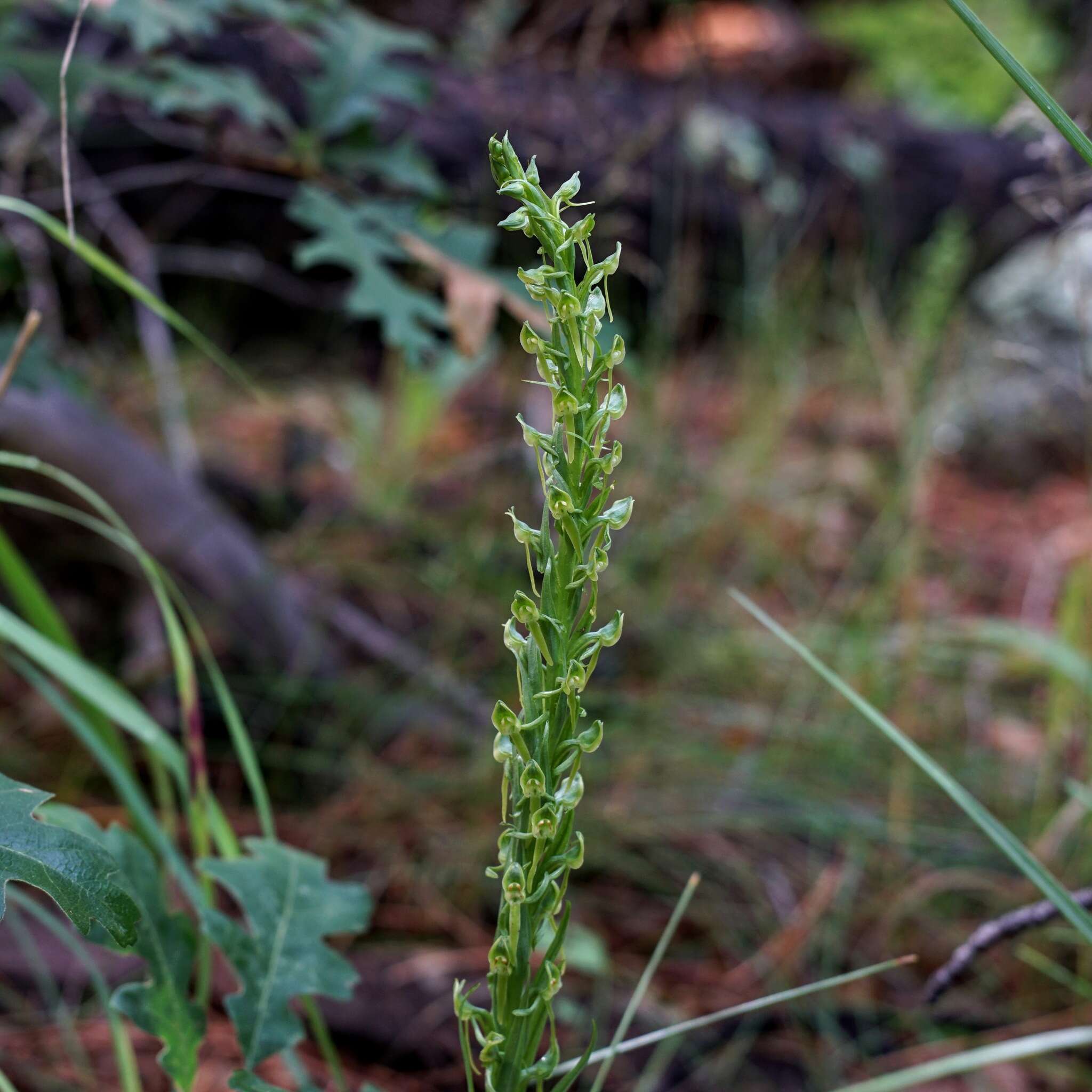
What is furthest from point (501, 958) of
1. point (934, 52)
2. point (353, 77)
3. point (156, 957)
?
point (934, 52)

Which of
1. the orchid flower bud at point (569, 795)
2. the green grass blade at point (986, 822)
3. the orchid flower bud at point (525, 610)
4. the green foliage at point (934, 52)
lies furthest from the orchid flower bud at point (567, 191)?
the green foliage at point (934, 52)

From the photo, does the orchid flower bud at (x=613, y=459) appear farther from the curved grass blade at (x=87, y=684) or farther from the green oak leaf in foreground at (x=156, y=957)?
the curved grass blade at (x=87, y=684)

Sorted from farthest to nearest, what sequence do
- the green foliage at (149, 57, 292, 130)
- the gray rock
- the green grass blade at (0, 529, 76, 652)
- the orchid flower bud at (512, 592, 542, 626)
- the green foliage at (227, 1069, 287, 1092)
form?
the gray rock → the green foliage at (149, 57, 292, 130) → the green grass blade at (0, 529, 76, 652) → the green foliage at (227, 1069, 287, 1092) → the orchid flower bud at (512, 592, 542, 626)

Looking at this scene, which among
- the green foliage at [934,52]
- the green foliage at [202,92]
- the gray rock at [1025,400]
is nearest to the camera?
the green foliage at [202,92]

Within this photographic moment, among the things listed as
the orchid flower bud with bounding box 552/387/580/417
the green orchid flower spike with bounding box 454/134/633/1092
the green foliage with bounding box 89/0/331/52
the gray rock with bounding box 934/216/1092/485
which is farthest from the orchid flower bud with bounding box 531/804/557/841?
the gray rock with bounding box 934/216/1092/485

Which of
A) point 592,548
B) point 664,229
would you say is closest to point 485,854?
point 592,548

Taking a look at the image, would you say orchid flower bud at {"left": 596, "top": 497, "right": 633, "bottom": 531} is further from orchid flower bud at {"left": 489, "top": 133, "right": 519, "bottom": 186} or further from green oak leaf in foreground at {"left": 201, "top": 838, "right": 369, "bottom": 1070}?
green oak leaf in foreground at {"left": 201, "top": 838, "right": 369, "bottom": 1070}

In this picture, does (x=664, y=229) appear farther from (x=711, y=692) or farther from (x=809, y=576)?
(x=711, y=692)
